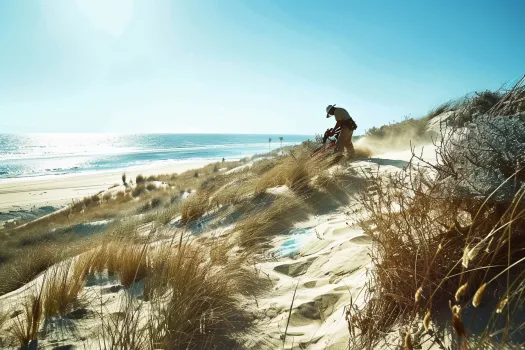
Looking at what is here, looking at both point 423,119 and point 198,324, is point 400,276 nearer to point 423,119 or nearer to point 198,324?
point 198,324

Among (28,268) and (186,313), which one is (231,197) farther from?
(186,313)

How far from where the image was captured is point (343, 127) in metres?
7.02

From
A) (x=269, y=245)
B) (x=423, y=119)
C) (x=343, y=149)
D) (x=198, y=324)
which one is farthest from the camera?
(x=423, y=119)

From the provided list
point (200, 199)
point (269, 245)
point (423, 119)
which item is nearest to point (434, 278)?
point (269, 245)

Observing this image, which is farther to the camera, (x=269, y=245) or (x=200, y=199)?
(x=200, y=199)

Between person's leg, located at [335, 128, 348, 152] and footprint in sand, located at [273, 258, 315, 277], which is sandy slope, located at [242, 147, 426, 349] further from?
person's leg, located at [335, 128, 348, 152]

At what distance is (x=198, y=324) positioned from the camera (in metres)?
1.78

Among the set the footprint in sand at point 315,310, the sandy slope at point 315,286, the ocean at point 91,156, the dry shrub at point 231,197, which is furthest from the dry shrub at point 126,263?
the ocean at point 91,156

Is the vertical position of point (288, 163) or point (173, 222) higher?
point (288, 163)

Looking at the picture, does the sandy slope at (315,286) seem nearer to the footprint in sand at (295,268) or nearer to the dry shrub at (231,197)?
the footprint in sand at (295,268)

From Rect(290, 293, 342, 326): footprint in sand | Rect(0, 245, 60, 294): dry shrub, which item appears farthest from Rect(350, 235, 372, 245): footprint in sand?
Rect(0, 245, 60, 294): dry shrub

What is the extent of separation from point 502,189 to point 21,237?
10090 mm

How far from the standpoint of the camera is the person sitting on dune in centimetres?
700

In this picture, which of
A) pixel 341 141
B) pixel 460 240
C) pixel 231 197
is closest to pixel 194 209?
pixel 231 197
